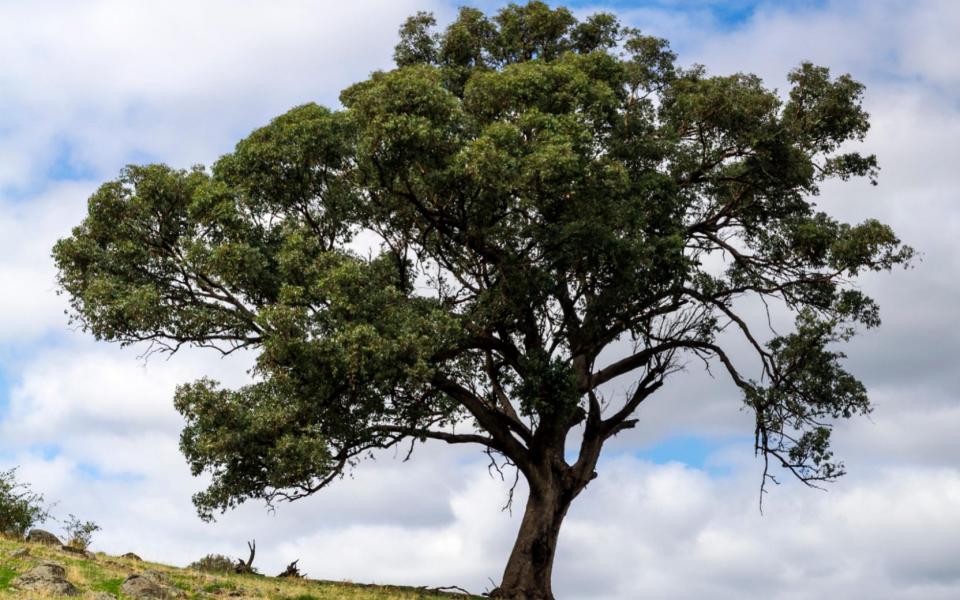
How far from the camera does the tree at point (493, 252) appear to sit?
2842 centimetres

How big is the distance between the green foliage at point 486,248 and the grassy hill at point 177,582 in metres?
2.47

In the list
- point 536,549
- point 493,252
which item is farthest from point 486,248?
point 536,549

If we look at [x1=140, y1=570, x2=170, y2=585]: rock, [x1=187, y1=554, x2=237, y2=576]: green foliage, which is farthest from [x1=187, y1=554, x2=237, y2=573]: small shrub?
[x1=140, y1=570, x2=170, y2=585]: rock

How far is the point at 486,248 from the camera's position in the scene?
31078 mm

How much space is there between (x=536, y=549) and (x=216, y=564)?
34.2 feet

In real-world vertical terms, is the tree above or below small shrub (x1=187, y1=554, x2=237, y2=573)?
above

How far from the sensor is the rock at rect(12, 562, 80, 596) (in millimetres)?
23969

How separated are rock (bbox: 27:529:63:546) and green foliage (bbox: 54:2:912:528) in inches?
241

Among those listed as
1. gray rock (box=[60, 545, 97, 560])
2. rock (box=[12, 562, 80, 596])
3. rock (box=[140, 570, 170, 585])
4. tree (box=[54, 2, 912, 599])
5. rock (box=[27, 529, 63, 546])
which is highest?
tree (box=[54, 2, 912, 599])

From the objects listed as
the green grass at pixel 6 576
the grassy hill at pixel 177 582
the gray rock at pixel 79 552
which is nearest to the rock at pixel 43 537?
the gray rock at pixel 79 552

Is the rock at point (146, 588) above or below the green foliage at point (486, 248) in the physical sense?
below

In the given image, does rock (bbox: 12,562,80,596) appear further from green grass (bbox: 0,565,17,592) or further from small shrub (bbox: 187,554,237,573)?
small shrub (bbox: 187,554,237,573)

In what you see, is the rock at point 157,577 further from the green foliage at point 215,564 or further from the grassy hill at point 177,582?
the green foliage at point 215,564

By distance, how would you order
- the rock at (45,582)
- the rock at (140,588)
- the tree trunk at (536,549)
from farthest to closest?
the tree trunk at (536,549) < the rock at (140,588) < the rock at (45,582)
